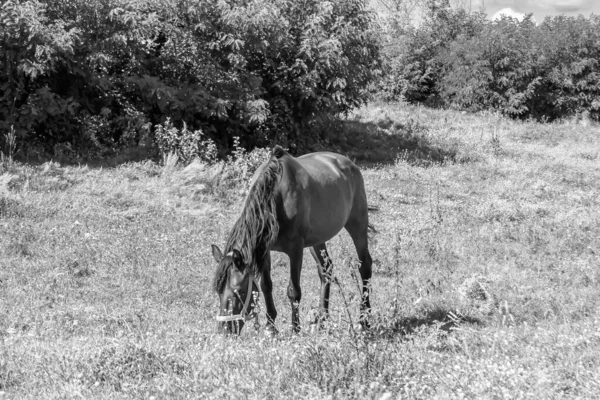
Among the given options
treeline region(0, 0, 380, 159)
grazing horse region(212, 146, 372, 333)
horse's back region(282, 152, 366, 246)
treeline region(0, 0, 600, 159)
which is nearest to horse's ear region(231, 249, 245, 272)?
grazing horse region(212, 146, 372, 333)

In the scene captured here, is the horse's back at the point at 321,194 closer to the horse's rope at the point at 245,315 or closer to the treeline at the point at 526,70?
the horse's rope at the point at 245,315

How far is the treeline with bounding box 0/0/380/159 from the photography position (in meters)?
10.1

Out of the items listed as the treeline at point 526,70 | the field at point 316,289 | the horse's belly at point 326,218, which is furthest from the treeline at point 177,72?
the treeline at point 526,70

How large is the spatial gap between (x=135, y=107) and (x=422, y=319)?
8409 millimetres

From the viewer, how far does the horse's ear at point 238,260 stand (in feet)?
14.5

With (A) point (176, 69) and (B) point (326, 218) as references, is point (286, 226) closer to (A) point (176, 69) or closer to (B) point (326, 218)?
(B) point (326, 218)

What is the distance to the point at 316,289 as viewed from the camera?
6738 mm

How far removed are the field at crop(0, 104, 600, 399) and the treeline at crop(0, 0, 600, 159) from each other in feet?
4.52

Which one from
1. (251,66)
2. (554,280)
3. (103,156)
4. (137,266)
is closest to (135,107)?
(103,156)

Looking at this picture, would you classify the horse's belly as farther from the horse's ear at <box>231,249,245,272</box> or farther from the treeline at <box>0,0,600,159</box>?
the treeline at <box>0,0,600,159</box>

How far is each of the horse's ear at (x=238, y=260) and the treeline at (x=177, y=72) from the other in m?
6.97

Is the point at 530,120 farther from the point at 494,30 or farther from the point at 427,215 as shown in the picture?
the point at 427,215

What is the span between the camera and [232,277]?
4387mm

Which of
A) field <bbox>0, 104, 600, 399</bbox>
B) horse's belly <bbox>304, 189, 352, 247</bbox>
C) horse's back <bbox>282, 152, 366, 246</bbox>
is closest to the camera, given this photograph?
field <bbox>0, 104, 600, 399</bbox>
